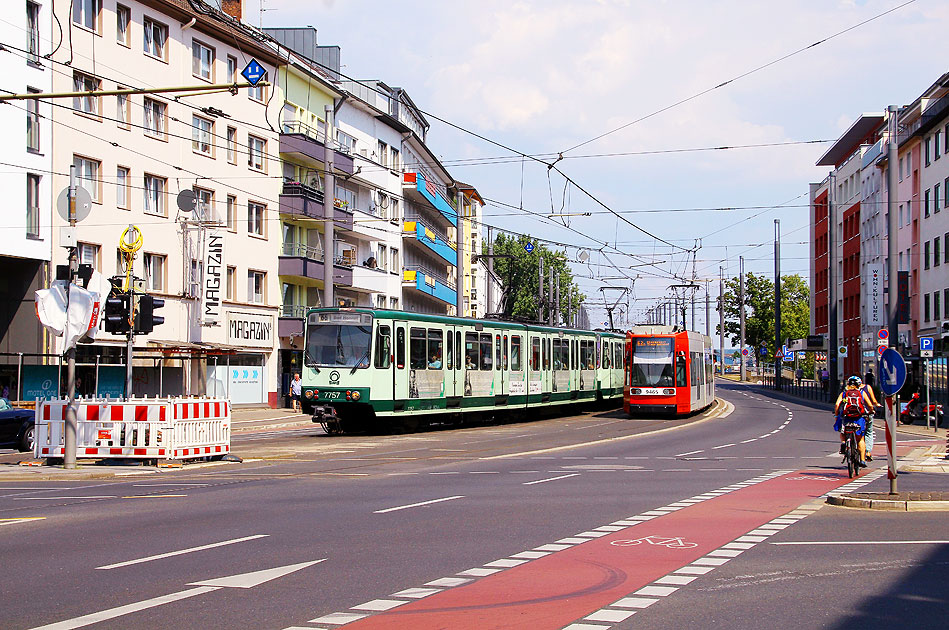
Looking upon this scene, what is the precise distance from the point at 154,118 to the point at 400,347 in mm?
18096

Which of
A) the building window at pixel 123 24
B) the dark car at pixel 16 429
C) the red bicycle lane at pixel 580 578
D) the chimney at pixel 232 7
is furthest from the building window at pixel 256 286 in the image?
the red bicycle lane at pixel 580 578

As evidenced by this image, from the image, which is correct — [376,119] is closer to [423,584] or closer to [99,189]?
Result: [99,189]

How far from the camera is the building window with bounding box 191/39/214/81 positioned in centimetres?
4491

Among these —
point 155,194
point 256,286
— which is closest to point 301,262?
point 256,286

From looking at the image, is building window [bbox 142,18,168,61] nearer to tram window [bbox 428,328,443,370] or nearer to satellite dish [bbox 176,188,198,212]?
satellite dish [bbox 176,188,198,212]

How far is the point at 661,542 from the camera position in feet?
35.1

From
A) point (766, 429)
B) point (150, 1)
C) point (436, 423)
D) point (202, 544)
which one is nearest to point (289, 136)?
point (150, 1)

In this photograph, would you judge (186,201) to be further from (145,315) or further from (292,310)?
(145,315)

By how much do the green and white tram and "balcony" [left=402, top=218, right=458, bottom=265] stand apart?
2669 cm

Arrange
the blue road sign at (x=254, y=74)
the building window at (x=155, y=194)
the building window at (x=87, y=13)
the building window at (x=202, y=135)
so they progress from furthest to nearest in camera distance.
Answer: the building window at (x=202, y=135) < the building window at (x=155, y=194) < the building window at (x=87, y=13) < the blue road sign at (x=254, y=74)

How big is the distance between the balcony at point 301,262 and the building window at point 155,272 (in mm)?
8284

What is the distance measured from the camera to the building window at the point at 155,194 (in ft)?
139

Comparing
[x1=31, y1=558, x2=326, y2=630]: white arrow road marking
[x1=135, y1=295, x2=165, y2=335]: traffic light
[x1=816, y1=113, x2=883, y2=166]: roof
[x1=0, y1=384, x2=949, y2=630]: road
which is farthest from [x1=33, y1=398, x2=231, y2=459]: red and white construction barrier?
[x1=816, y1=113, x2=883, y2=166]: roof

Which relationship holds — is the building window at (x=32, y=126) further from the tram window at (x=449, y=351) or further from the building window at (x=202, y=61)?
the tram window at (x=449, y=351)
